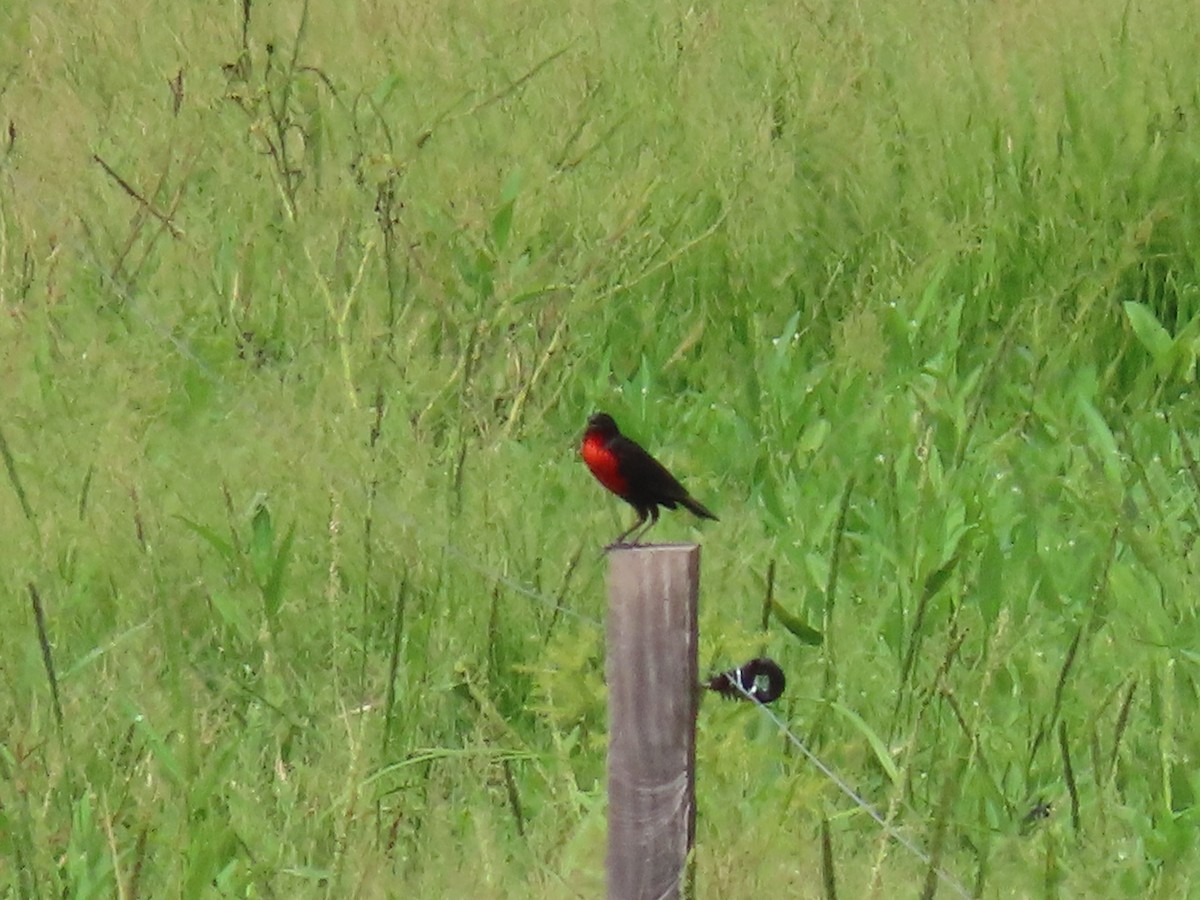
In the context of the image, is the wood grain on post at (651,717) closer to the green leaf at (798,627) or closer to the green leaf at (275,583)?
the green leaf at (798,627)

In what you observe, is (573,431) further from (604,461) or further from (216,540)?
(604,461)

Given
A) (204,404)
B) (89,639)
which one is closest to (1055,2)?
(204,404)

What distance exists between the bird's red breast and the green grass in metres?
0.24

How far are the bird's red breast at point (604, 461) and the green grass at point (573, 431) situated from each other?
A: 0.79ft

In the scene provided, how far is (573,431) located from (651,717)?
288cm

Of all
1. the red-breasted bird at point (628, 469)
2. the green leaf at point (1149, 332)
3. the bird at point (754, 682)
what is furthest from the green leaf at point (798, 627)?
the green leaf at point (1149, 332)

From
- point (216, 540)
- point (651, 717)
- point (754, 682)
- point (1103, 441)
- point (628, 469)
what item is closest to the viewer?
point (651, 717)

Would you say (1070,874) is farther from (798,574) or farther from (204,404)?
(204,404)

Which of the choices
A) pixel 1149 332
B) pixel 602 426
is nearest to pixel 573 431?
pixel 1149 332

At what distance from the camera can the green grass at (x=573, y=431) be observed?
3.26 meters

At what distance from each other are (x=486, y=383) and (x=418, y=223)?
0.78 metres

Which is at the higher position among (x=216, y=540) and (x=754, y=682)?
(x=754, y=682)

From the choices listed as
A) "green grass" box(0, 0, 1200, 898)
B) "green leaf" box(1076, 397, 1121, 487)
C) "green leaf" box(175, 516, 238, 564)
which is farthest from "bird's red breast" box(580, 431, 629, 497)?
"green leaf" box(1076, 397, 1121, 487)

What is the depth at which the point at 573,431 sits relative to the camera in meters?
5.30
